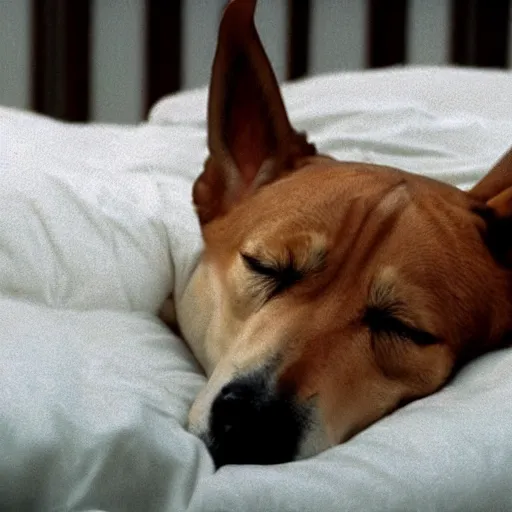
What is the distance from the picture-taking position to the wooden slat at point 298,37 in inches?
110

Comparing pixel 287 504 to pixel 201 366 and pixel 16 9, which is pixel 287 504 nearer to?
pixel 201 366

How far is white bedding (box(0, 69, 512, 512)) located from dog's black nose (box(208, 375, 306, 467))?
46 millimetres

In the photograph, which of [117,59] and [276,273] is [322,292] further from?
[117,59]

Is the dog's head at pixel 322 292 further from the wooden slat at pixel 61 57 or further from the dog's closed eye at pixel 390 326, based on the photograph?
the wooden slat at pixel 61 57

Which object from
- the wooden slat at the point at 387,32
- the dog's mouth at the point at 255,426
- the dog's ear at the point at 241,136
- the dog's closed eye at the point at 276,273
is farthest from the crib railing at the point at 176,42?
the dog's mouth at the point at 255,426

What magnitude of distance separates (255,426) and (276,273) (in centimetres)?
24

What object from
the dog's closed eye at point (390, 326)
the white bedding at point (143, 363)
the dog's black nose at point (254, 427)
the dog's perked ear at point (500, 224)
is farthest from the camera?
the dog's perked ear at point (500, 224)

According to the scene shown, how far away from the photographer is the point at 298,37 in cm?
281

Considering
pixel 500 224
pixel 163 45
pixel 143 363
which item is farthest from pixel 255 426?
pixel 163 45

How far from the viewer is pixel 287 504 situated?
0.72m

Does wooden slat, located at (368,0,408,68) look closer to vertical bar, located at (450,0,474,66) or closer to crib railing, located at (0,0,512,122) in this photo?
crib railing, located at (0,0,512,122)

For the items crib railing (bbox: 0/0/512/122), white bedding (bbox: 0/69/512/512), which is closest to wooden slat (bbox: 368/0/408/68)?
crib railing (bbox: 0/0/512/122)

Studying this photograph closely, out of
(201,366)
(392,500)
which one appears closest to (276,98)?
(201,366)

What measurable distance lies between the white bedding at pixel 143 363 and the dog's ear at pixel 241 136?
0.06 meters
